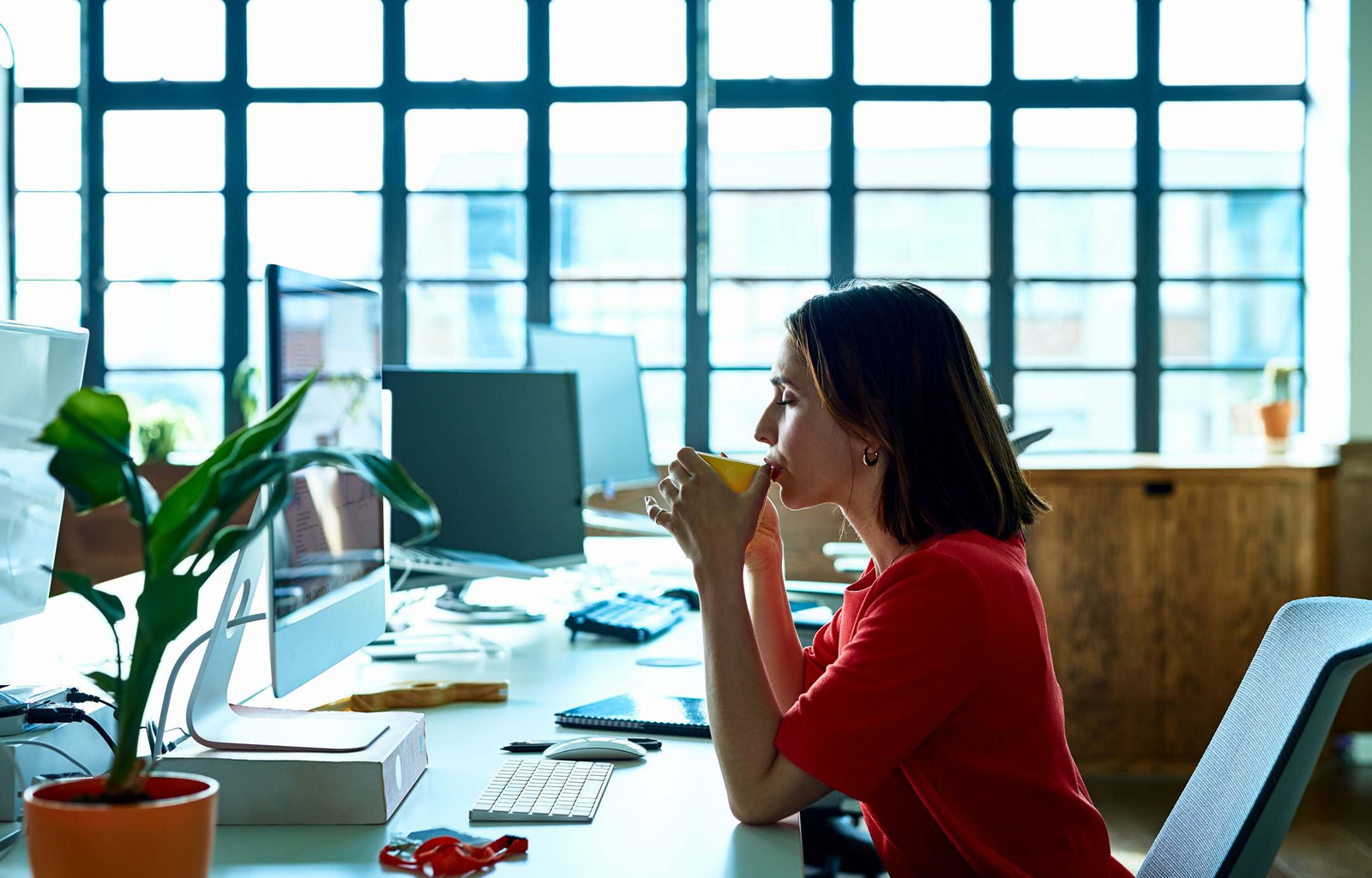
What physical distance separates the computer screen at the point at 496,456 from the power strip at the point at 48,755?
3.13ft

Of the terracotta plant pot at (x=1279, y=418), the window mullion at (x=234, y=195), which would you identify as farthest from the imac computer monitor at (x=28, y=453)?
the terracotta plant pot at (x=1279, y=418)

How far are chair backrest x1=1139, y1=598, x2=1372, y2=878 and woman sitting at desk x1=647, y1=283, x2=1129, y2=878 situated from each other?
0.35ft

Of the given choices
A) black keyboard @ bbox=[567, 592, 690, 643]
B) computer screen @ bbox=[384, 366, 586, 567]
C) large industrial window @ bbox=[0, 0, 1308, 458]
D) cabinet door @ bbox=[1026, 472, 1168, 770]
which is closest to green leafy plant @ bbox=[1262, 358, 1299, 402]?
large industrial window @ bbox=[0, 0, 1308, 458]

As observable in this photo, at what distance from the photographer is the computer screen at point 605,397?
278cm

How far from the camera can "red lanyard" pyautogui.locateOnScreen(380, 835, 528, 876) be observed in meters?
0.96

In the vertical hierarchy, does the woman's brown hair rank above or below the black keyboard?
above

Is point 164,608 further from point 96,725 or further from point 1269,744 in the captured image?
point 1269,744

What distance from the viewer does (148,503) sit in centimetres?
76

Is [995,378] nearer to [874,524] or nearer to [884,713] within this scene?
[874,524]

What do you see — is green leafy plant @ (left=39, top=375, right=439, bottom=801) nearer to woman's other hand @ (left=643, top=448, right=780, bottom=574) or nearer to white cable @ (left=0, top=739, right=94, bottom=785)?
white cable @ (left=0, top=739, right=94, bottom=785)

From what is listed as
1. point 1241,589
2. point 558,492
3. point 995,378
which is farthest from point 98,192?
point 1241,589

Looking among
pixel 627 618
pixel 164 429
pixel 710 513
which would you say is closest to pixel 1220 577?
pixel 627 618

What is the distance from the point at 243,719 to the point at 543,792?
31 centimetres

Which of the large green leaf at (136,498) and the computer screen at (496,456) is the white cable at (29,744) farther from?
the computer screen at (496,456)
